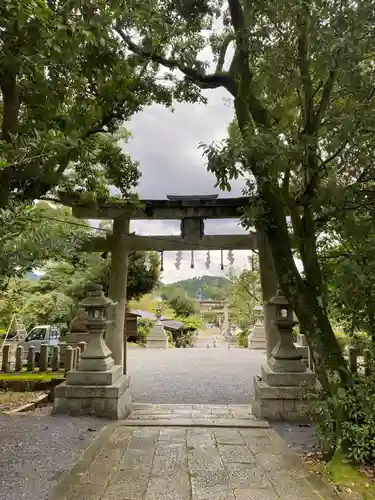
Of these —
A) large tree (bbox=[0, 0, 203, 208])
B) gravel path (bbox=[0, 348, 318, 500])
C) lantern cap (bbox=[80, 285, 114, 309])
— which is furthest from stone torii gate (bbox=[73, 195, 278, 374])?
gravel path (bbox=[0, 348, 318, 500])

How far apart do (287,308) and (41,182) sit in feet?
13.5

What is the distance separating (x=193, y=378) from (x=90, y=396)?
5.71 m

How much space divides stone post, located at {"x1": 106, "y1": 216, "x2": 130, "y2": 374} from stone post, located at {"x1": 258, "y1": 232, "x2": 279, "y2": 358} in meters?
2.72

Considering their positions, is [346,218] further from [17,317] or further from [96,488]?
[17,317]

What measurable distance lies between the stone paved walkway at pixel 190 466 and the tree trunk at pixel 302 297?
1016mm

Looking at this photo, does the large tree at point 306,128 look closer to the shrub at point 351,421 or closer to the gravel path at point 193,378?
the shrub at point 351,421

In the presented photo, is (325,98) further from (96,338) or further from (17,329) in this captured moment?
(17,329)

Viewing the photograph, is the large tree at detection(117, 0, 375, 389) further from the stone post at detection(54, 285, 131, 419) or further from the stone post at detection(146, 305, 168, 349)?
the stone post at detection(146, 305, 168, 349)

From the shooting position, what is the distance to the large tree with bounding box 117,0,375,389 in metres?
3.63

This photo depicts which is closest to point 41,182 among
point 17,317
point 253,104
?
point 253,104

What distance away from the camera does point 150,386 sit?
9.98 meters

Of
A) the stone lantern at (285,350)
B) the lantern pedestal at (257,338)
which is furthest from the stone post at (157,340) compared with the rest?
the stone lantern at (285,350)

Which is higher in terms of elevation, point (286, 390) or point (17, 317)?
point (17, 317)

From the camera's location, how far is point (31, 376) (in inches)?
382
